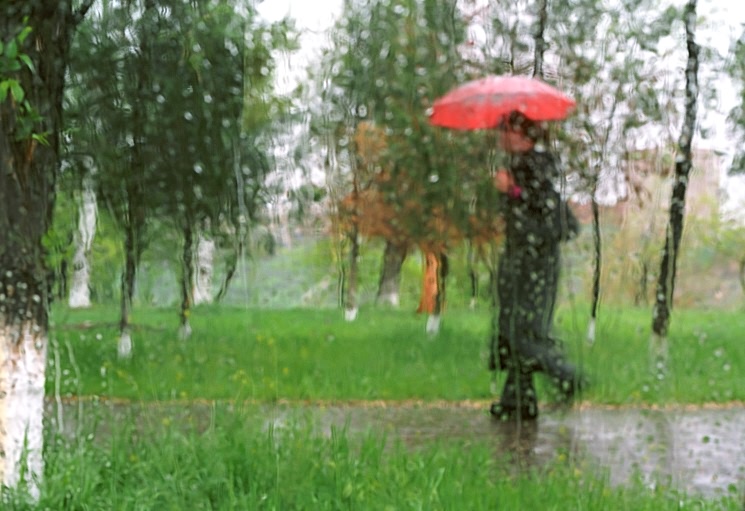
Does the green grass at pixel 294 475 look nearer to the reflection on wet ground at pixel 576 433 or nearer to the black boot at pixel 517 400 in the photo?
the reflection on wet ground at pixel 576 433

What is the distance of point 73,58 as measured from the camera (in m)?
3.67

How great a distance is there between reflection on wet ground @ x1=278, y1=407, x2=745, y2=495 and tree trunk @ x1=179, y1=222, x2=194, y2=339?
74cm

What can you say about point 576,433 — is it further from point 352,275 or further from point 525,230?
point 352,275

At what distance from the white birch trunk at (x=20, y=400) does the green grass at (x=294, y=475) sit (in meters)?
0.12

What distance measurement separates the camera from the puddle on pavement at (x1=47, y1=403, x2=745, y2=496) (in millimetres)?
3441

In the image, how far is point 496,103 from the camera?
10.9ft

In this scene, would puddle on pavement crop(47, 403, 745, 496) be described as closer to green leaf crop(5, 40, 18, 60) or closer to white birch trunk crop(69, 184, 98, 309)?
white birch trunk crop(69, 184, 98, 309)

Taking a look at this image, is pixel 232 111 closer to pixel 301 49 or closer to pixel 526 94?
pixel 301 49

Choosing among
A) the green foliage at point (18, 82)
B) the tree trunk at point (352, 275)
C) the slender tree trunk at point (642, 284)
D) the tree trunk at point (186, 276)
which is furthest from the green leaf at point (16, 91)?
the slender tree trunk at point (642, 284)

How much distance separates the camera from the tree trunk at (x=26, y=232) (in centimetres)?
316

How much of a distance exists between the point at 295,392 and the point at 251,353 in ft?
0.87

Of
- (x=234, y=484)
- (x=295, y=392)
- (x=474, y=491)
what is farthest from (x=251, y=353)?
(x=474, y=491)

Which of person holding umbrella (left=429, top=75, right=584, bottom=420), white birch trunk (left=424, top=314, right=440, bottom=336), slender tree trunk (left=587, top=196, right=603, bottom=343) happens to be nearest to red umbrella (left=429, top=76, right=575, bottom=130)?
person holding umbrella (left=429, top=75, right=584, bottom=420)

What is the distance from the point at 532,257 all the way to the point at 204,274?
147cm
